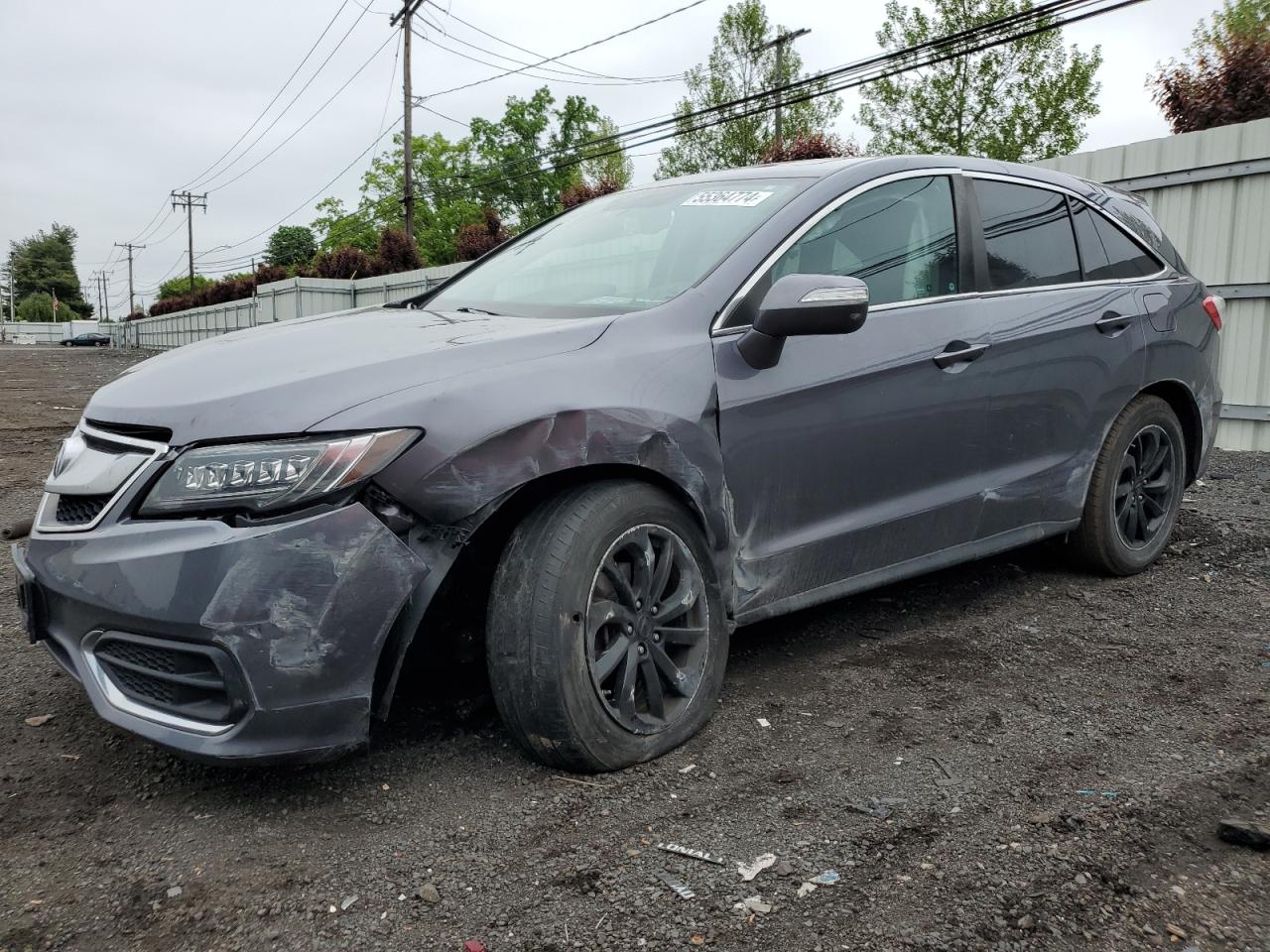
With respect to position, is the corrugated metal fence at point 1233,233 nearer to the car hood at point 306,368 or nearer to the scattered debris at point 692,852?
the car hood at point 306,368

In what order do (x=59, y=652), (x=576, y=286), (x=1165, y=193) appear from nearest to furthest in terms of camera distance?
(x=59, y=652) → (x=576, y=286) → (x=1165, y=193)

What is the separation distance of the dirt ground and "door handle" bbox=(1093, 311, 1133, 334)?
121cm

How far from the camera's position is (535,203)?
60.4 m

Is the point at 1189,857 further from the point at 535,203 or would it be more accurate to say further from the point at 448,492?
the point at 535,203

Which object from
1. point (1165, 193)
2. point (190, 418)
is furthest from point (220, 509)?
point (1165, 193)

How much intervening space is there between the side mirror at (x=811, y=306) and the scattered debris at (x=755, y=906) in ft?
4.88

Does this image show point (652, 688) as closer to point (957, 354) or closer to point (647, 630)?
point (647, 630)

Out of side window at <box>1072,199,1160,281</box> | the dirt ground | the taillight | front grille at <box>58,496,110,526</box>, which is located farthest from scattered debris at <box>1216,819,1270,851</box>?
the taillight

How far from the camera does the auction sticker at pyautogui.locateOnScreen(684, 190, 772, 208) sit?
349cm

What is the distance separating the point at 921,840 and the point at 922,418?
1.49m

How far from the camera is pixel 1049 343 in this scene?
3.97 m

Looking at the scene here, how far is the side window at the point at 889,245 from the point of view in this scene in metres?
3.37

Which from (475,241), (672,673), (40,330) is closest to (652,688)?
(672,673)

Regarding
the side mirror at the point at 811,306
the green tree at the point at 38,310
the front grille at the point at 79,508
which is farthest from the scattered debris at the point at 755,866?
the green tree at the point at 38,310
